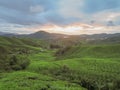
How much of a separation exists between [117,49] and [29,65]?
52.5 m

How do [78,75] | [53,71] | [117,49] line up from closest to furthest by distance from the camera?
[78,75]
[53,71]
[117,49]

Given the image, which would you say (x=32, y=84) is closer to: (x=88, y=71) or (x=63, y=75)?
(x=63, y=75)

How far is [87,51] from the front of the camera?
136 m

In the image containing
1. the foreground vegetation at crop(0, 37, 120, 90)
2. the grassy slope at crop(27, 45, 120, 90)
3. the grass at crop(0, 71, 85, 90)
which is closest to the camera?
the grass at crop(0, 71, 85, 90)

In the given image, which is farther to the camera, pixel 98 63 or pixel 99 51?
pixel 99 51

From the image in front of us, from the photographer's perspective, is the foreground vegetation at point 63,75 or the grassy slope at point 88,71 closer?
the foreground vegetation at point 63,75

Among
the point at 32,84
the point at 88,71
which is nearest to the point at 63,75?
the point at 88,71

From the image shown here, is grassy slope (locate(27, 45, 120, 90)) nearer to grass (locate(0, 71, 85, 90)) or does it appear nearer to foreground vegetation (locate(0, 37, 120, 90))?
foreground vegetation (locate(0, 37, 120, 90))

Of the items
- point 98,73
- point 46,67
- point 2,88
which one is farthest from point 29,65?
point 2,88

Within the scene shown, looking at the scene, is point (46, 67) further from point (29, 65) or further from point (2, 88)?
point (2, 88)

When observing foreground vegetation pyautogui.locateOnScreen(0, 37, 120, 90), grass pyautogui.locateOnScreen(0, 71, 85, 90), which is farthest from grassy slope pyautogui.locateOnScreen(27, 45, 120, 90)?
grass pyautogui.locateOnScreen(0, 71, 85, 90)

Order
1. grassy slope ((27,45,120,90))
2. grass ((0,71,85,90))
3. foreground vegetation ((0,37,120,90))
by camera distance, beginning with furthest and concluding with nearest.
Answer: grassy slope ((27,45,120,90)) < foreground vegetation ((0,37,120,90)) < grass ((0,71,85,90))

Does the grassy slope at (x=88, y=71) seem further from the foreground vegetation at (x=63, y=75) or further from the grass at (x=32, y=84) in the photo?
the grass at (x=32, y=84)

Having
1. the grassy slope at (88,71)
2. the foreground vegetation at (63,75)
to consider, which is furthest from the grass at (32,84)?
the grassy slope at (88,71)
